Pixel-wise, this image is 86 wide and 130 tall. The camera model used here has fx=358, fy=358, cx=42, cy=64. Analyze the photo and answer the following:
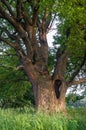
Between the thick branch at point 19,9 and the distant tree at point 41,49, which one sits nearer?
the distant tree at point 41,49

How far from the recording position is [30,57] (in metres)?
16.8

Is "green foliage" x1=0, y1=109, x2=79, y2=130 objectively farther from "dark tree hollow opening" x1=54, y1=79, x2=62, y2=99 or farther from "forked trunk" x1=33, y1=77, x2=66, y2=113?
"dark tree hollow opening" x1=54, y1=79, x2=62, y2=99

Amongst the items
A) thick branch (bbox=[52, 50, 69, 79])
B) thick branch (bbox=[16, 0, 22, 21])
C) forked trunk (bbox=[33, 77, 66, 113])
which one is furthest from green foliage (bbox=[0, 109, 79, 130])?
thick branch (bbox=[52, 50, 69, 79])

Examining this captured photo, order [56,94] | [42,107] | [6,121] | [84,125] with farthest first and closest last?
[56,94] < [42,107] < [84,125] < [6,121]

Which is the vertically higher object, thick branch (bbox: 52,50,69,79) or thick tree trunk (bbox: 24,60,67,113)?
thick branch (bbox: 52,50,69,79)

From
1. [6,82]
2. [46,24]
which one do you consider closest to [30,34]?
[46,24]

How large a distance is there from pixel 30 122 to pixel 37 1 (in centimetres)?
613

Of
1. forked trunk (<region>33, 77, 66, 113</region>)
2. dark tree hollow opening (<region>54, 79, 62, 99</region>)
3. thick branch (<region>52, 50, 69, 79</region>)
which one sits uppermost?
thick branch (<region>52, 50, 69, 79</region>)

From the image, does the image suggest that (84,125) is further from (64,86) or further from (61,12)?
(64,86)

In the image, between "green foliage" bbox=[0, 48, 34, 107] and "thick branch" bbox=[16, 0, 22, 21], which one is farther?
"green foliage" bbox=[0, 48, 34, 107]

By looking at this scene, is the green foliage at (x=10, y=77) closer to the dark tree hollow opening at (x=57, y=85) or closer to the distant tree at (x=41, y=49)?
the distant tree at (x=41, y=49)

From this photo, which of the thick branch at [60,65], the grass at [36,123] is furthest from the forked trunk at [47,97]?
the grass at [36,123]

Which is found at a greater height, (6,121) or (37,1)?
(37,1)

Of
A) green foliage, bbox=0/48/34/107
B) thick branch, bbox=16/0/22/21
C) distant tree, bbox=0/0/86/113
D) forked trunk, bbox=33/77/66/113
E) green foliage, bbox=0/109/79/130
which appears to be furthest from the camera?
green foliage, bbox=0/48/34/107
